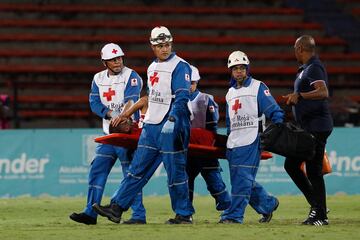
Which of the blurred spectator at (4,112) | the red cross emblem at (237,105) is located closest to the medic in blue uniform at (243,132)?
the red cross emblem at (237,105)

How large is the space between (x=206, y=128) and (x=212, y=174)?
68cm

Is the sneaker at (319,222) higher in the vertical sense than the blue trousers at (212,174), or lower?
lower

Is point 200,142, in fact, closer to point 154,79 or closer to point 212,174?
point 154,79

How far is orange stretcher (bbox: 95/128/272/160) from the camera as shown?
11203 millimetres

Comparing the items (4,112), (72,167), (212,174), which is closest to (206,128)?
(212,174)

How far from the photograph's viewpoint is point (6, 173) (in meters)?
17.7

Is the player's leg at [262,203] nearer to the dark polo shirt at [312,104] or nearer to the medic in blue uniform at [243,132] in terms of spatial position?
the medic in blue uniform at [243,132]

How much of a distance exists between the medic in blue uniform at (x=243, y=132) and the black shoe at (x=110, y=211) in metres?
1.19

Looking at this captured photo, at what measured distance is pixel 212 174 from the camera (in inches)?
500

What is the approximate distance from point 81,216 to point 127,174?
0.72 metres

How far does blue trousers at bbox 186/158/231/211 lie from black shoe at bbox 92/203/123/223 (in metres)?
1.82

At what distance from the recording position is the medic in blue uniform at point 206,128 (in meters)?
12.2

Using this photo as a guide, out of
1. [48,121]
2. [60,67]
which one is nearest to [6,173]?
[48,121]

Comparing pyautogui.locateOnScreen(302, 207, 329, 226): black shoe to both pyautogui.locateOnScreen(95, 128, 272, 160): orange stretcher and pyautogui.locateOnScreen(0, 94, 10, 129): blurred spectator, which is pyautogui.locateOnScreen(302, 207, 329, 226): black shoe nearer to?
pyautogui.locateOnScreen(95, 128, 272, 160): orange stretcher
